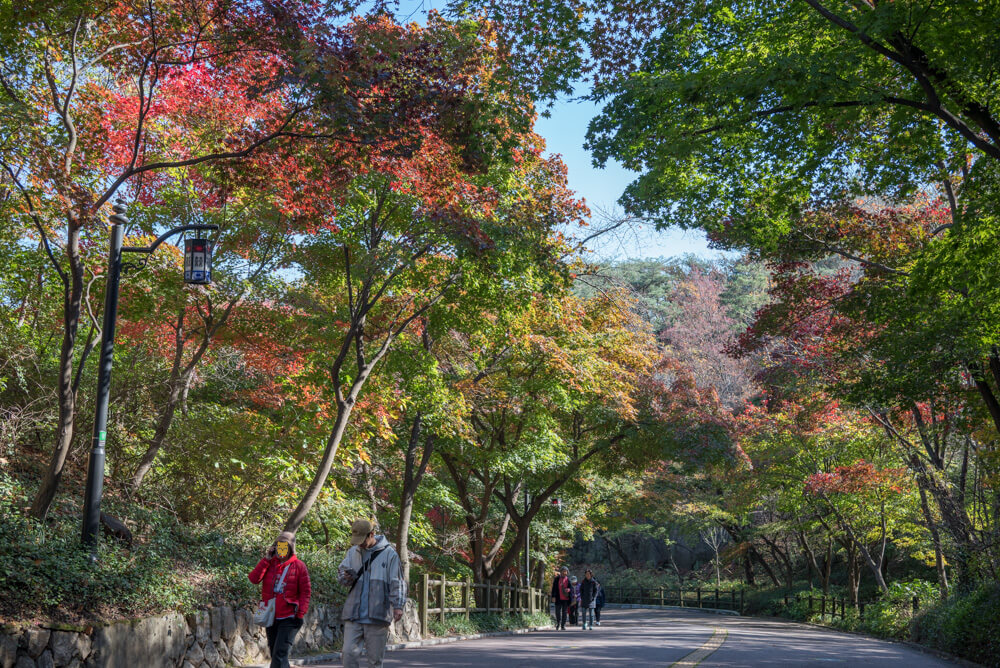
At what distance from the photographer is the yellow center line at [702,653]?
11797 mm

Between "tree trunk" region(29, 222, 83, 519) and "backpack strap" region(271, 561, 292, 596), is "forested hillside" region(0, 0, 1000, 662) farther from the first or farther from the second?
"backpack strap" region(271, 561, 292, 596)

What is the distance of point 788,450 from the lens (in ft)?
82.7

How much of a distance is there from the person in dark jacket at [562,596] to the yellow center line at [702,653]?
20.0 feet

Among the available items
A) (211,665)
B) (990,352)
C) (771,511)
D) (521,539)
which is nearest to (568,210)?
(990,352)

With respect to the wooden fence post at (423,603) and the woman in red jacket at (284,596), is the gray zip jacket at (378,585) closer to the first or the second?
the woman in red jacket at (284,596)

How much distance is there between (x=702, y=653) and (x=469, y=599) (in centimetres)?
1100

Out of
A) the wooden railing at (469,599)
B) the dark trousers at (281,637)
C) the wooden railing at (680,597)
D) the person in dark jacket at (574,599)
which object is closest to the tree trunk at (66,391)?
the dark trousers at (281,637)

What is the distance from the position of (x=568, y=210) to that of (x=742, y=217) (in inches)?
160

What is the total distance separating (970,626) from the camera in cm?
1387

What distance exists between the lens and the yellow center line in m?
11.8

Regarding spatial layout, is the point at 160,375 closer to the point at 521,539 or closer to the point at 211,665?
the point at 211,665

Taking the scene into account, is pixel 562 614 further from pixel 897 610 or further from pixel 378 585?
pixel 378 585

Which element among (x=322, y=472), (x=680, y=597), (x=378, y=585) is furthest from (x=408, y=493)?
(x=680, y=597)

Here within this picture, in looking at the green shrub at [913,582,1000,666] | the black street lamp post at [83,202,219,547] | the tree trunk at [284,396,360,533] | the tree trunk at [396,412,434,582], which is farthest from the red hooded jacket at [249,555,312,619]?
the green shrub at [913,582,1000,666]
